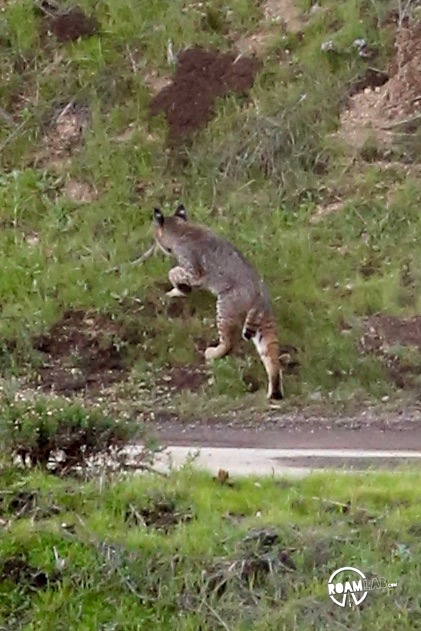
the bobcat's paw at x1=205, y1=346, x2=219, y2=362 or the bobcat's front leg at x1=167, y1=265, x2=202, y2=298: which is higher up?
the bobcat's front leg at x1=167, y1=265, x2=202, y2=298

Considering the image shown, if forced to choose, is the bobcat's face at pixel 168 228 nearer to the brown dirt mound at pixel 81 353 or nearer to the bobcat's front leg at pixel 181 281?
the bobcat's front leg at pixel 181 281

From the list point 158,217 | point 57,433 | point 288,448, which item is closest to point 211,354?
point 158,217

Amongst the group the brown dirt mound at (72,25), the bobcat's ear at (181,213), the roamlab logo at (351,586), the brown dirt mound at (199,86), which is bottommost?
the roamlab logo at (351,586)

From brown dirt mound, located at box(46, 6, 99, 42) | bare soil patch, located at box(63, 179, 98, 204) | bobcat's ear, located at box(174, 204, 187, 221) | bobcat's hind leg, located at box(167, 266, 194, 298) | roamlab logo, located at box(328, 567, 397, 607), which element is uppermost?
brown dirt mound, located at box(46, 6, 99, 42)

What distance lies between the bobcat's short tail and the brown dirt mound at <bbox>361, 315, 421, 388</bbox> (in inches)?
36.7

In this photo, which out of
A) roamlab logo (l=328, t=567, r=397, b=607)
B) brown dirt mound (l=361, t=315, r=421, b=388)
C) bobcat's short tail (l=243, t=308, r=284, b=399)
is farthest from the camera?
brown dirt mound (l=361, t=315, r=421, b=388)

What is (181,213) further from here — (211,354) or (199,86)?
(199,86)

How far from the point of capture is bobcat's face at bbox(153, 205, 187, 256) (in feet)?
38.1

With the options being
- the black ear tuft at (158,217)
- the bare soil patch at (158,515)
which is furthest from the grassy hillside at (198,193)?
the bare soil patch at (158,515)

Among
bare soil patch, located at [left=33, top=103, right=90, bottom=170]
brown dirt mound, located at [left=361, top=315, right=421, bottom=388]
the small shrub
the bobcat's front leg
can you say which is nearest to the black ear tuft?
the bobcat's front leg

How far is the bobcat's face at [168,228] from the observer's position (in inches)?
458

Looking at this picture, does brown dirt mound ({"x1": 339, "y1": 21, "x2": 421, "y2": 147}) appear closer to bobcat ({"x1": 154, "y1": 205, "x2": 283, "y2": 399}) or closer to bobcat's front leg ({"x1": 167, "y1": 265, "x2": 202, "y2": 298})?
bobcat ({"x1": 154, "y1": 205, "x2": 283, "y2": 399})

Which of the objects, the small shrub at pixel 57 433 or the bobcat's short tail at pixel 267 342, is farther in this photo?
the bobcat's short tail at pixel 267 342

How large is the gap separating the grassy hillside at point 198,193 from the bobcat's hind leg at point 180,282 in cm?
16
